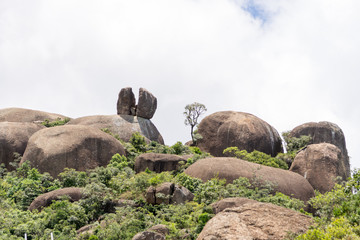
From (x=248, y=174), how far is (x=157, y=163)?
5.28 m

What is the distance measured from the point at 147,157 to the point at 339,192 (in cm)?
1379

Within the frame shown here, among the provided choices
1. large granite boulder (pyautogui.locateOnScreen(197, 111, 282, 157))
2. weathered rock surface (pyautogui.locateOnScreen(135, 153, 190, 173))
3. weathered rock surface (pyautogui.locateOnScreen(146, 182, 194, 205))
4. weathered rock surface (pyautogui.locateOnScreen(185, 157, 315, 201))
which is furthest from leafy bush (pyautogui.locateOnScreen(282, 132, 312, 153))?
weathered rock surface (pyautogui.locateOnScreen(146, 182, 194, 205))

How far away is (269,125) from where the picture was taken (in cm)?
3703

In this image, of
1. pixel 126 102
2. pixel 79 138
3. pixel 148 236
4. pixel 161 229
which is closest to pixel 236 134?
pixel 126 102

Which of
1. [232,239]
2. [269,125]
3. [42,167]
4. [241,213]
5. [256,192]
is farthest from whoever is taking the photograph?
[269,125]

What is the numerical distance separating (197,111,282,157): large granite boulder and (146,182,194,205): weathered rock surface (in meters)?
12.4

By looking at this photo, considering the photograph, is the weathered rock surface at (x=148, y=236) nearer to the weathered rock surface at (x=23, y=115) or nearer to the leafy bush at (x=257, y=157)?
the leafy bush at (x=257, y=157)

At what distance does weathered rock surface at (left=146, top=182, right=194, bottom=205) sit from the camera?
22375 mm

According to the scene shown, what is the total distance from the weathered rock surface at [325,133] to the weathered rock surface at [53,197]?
20.1 metres

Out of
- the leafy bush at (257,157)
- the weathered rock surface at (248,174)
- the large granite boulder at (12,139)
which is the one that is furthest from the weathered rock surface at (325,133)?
the large granite boulder at (12,139)

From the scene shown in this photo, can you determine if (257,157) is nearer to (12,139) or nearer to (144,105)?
(144,105)

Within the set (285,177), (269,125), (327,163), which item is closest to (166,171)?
(285,177)

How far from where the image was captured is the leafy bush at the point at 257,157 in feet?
100

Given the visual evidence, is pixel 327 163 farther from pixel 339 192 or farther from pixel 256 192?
pixel 339 192
